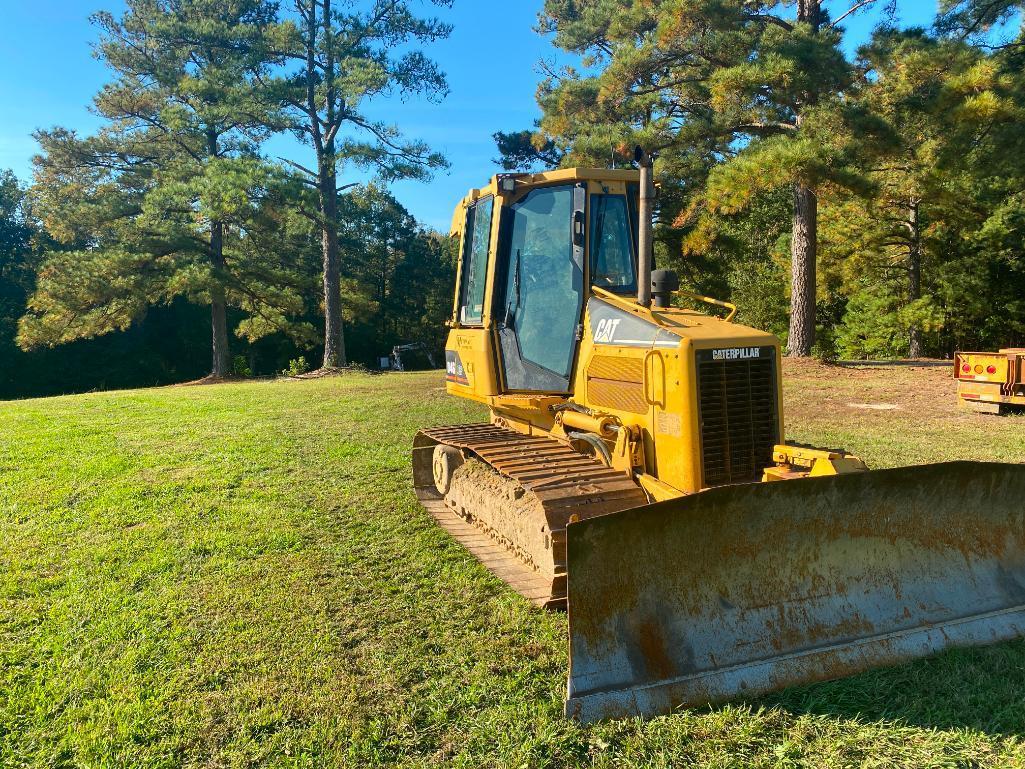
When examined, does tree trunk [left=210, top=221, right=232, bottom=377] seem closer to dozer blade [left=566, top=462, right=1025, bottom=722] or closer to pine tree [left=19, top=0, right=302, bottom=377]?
pine tree [left=19, top=0, right=302, bottom=377]

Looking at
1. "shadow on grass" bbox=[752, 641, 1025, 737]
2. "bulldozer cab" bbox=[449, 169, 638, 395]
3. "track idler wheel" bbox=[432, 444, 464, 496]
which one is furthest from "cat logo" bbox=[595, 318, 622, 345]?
"shadow on grass" bbox=[752, 641, 1025, 737]

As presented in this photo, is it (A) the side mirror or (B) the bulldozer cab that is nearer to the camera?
(A) the side mirror

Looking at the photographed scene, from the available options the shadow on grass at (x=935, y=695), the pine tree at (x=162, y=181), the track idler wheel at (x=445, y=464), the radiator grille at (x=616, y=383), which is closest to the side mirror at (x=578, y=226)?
the radiator grille at (x=616, y=383)

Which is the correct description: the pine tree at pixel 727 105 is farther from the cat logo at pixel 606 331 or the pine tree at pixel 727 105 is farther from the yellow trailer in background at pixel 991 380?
the cat logo at pixel 606 331

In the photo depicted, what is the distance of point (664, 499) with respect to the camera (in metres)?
4.21

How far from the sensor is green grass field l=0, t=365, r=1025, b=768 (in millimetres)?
2850

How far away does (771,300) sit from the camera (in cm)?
2977

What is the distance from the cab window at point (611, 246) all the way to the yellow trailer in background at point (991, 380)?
8695mm

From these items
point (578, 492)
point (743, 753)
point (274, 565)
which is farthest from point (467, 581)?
point (743, 753)

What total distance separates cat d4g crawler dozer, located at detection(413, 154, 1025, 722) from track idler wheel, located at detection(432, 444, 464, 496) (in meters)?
0.05

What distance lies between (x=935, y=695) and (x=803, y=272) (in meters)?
15.7

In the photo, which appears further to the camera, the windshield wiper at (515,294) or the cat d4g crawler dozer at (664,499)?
the windshield wiper at (515,294)

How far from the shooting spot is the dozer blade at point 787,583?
3.11 meters

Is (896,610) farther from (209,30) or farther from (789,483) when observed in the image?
(209,30)
